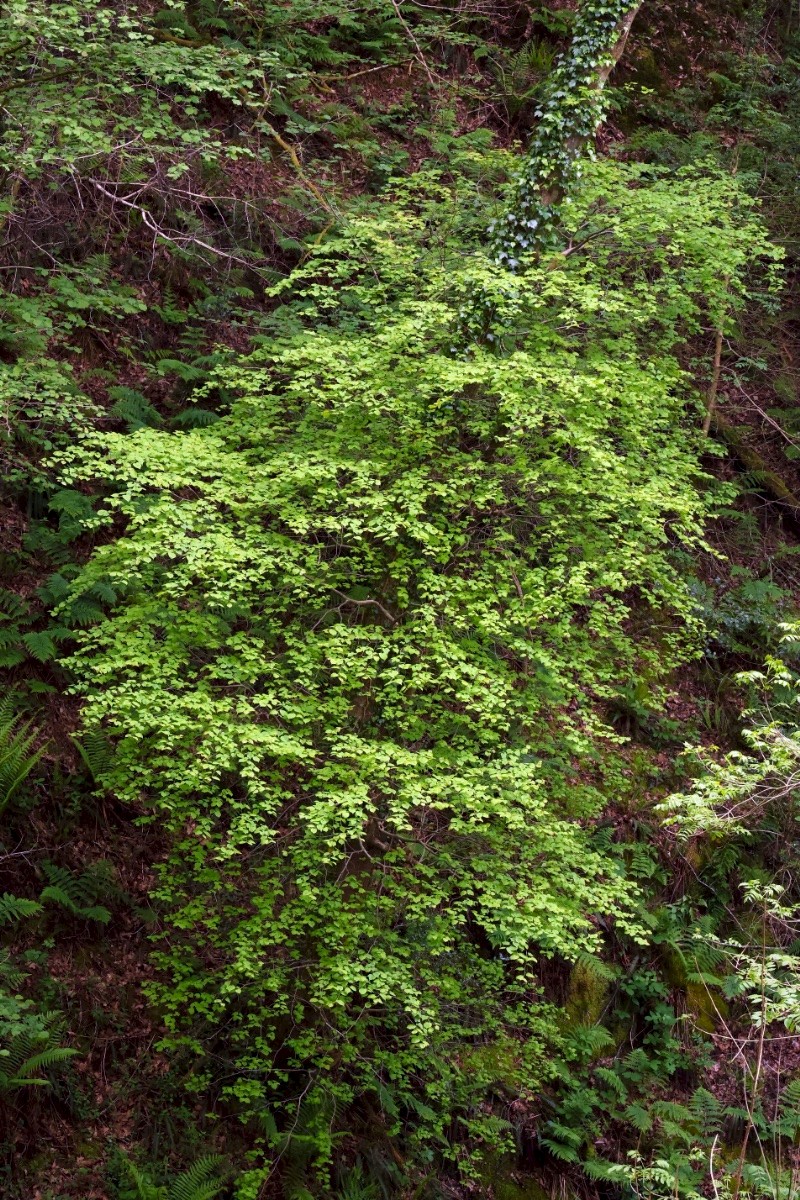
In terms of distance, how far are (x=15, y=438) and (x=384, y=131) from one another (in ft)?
22.9

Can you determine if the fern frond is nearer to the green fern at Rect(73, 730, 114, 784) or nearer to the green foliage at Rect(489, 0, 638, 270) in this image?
the green fern at Rect(73, 730, 114, 784)

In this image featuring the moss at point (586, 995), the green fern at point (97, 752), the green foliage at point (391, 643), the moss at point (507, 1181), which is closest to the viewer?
the green foliage at point (391, 643)

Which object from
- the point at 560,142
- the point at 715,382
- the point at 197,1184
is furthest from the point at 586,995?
the point at 715,382

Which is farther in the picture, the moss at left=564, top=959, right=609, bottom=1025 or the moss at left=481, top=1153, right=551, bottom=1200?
the moss at left=564, top=959, right=609, bottom=1025

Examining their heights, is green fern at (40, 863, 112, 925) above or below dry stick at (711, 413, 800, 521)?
below

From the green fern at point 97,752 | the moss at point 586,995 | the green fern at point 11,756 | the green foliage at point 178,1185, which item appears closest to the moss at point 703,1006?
the moss at point 586,995

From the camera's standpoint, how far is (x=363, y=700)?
22.4 feet

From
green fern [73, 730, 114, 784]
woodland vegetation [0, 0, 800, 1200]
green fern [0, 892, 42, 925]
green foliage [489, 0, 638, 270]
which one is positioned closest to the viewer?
woodland vegetation [0, 0, 800, 1200]

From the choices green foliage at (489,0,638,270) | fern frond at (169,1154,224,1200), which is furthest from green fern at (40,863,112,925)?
green foliage at (489,0,638,270)

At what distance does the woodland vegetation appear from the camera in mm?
6105

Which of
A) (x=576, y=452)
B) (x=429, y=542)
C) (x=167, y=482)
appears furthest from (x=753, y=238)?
(x=167, y=482)

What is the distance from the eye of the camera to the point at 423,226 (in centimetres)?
782

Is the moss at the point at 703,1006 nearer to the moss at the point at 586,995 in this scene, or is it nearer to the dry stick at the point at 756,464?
the moss at the point at 586,995

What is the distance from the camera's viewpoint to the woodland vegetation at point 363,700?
6105mm
